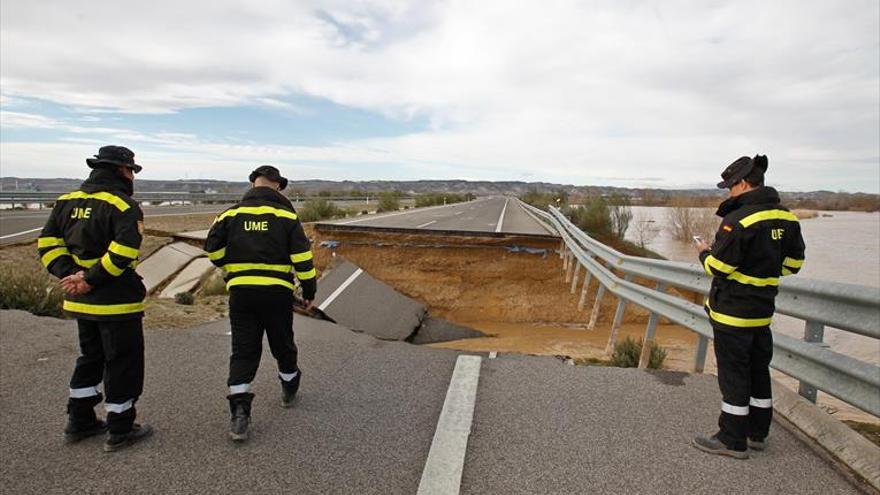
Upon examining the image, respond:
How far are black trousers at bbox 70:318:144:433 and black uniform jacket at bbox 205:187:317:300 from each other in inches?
26.3

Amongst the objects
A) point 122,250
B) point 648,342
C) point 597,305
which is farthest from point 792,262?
point 597,305

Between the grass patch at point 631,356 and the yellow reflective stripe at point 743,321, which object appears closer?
the yellow reflective stripe at point 743,321

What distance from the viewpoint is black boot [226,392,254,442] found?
3.59 m

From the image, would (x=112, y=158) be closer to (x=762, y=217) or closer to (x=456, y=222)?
(x=762, y=217)

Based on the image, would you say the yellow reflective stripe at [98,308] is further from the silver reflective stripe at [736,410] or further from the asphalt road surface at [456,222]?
the asphalt road surface at [456,222]

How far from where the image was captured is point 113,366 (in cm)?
361

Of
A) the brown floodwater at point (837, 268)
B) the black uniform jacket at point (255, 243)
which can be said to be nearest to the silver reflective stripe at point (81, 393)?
the black uniform jacket at point (255, 243)

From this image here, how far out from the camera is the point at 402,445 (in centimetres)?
354

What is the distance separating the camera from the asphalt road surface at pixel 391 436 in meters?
3.07

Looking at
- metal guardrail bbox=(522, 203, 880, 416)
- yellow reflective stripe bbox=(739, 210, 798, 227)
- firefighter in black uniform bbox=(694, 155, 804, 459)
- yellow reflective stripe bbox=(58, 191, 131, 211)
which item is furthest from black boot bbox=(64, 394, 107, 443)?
metal guardrail bbox=(522, 203, 880, 416)

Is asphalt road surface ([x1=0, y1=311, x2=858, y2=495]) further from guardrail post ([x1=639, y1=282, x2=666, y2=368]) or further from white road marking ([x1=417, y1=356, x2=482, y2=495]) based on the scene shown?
guardrail post ([x1=639, y1=282, x2=666, y2=368])

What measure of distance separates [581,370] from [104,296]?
12.0 feet

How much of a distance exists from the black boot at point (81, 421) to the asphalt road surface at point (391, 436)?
8cm

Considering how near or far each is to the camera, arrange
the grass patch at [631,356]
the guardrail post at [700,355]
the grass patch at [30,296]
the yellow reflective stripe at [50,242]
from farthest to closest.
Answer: the grass patch at [30,296], the grass patch at [631,356], the guardrail post at [700,355], the yellow reflective stripe at [50,242]
